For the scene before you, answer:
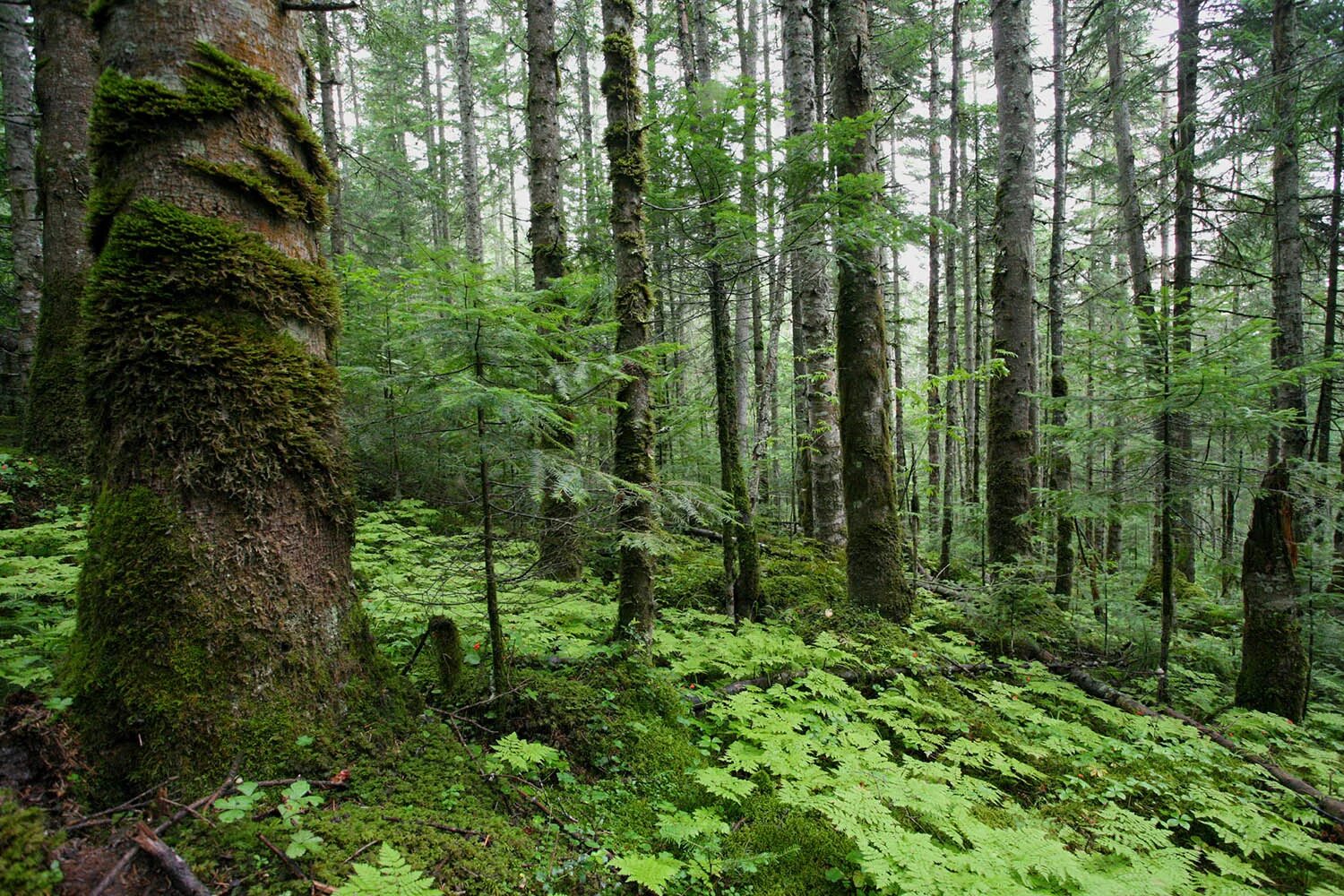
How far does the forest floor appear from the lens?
6.19 feet

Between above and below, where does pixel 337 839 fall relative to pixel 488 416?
below

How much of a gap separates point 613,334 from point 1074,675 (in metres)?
5.92

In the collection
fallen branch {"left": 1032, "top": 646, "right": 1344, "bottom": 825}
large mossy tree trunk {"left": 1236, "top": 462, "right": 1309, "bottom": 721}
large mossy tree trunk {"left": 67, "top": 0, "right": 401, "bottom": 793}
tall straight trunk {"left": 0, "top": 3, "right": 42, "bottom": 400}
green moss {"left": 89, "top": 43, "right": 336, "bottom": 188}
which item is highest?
tall straight trunk {"left": 0, "top": 3, "right": 42, "bottom": 400}

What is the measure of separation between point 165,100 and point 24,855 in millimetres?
2575

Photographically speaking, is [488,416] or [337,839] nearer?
[337,839]

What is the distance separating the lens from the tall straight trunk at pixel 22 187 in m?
7.57

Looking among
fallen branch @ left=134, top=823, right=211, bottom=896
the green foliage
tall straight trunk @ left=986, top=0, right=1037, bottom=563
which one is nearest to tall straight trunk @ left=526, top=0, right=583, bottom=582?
the green foliage

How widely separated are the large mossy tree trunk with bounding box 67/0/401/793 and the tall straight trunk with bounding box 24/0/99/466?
19.7ft

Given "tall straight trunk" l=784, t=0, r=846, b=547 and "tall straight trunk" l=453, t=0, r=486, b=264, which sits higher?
"tall straight trunk" l=453, t=0, r=486, b=264

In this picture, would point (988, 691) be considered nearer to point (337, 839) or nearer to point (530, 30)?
point (337, 839)


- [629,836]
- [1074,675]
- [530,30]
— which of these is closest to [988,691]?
[1074,675]

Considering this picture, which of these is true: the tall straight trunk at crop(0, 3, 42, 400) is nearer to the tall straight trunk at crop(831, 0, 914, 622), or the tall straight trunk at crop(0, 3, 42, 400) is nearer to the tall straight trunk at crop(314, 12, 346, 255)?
the tall straight trunk at crop(314, 12, 346, 255)

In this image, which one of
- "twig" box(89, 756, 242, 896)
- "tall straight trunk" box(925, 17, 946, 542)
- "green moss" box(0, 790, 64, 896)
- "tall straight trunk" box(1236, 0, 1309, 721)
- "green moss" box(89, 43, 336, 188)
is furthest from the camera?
"tall straight trunk" box(925, 17, 946, 542)

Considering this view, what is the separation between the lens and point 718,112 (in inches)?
194
